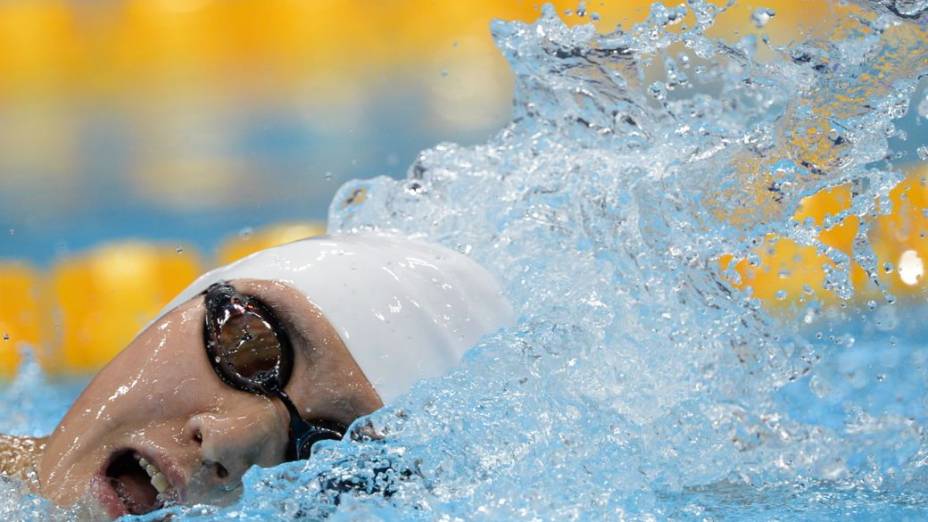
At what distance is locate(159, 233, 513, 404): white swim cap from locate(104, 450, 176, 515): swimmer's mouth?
24 centimetres

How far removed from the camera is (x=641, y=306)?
1.51 metres

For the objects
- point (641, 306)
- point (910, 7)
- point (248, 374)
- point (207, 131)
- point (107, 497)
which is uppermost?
point (207, 131)

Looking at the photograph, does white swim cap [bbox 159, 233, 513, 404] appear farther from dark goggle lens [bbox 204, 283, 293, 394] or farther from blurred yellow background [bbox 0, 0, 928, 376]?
blurred yellow background [bbox 0, 0, 928, 376]

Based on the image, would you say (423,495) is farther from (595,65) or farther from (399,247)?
(595,65)

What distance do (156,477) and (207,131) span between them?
242 centimetres

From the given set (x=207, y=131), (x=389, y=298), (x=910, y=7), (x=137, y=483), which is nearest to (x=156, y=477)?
(x=137, y=483)

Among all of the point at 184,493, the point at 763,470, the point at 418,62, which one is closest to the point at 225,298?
the point at 184,493

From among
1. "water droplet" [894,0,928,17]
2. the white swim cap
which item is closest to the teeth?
the white swim cap

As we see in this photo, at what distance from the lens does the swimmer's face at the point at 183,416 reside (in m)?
1.08

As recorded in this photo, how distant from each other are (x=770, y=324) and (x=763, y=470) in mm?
282

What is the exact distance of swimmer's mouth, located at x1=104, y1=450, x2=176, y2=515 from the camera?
42.5 inches

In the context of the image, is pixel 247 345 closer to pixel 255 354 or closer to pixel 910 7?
pixel 255 354

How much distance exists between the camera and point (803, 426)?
1.39m

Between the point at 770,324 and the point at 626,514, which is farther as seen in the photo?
the point at 770,324
